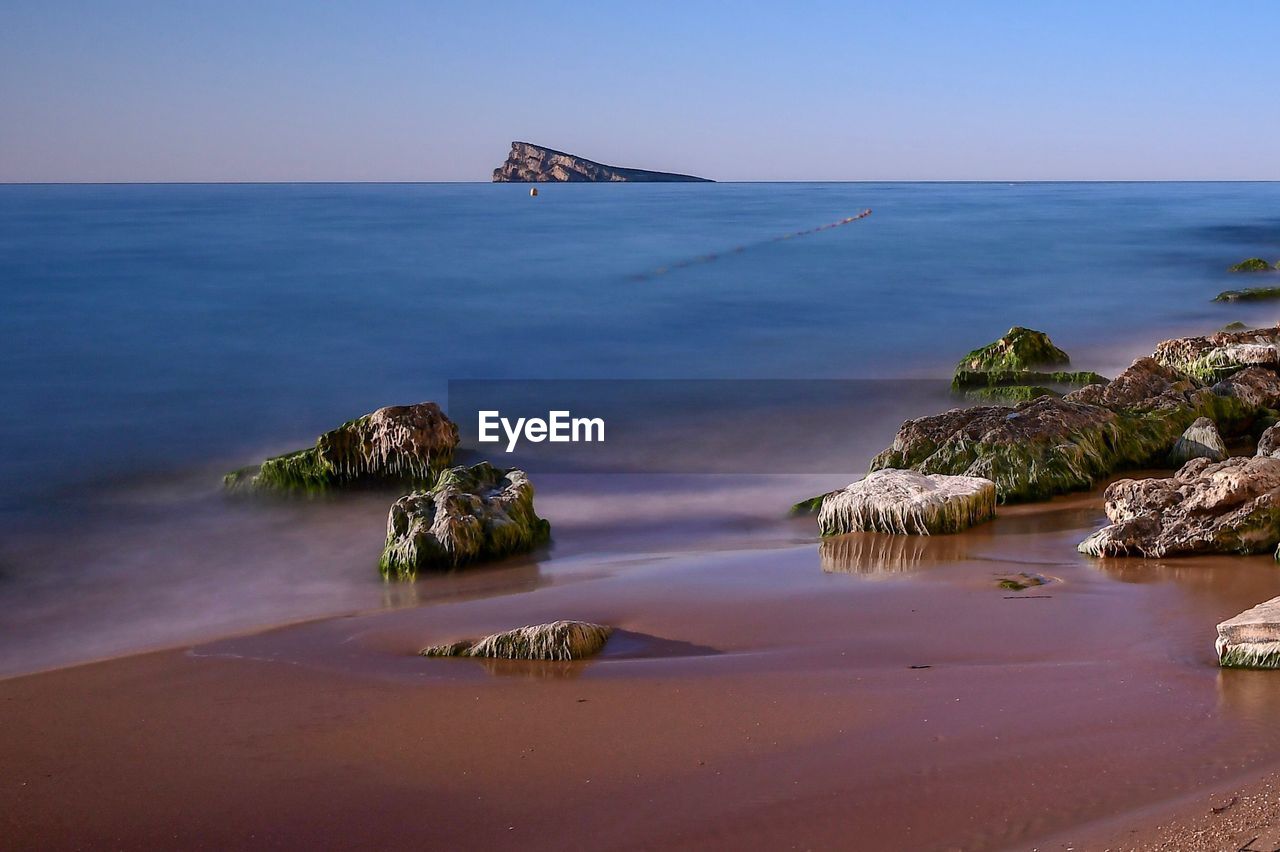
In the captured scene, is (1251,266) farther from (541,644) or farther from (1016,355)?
(541,644)

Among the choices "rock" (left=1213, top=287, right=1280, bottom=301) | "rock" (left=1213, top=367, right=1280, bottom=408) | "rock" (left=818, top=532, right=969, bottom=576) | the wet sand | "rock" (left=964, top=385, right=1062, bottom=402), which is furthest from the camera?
"rock" (left=1213, top=287, right=1280, bottom=301)

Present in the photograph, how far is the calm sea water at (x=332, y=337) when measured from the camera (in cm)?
769

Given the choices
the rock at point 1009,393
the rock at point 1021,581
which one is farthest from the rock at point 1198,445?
the rock at point 1009,393

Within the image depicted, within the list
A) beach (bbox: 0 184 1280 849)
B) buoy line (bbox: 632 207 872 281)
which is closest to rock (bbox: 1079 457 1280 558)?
beach (bbox: 0 184 1280 849)

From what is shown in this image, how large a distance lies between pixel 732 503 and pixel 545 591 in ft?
8.72

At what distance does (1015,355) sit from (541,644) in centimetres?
966

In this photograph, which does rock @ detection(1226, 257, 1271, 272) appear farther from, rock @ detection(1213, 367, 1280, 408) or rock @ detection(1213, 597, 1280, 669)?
rock @ detection(1213, 597, 1280, 669)

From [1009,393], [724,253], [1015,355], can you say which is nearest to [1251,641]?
[1009,393]

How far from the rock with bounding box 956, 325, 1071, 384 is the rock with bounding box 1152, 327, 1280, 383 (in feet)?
4.23

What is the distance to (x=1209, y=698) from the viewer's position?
4258mm

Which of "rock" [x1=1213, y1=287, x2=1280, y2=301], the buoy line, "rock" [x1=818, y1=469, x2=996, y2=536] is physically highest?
the buoy line

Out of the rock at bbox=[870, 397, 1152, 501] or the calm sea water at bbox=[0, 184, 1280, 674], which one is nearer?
the calm sea water at bbox=[0, 184, 1280, 674]

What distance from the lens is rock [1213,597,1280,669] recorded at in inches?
175

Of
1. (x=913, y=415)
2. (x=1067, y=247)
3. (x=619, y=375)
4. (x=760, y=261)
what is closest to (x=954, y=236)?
(x=1067, y=247)
